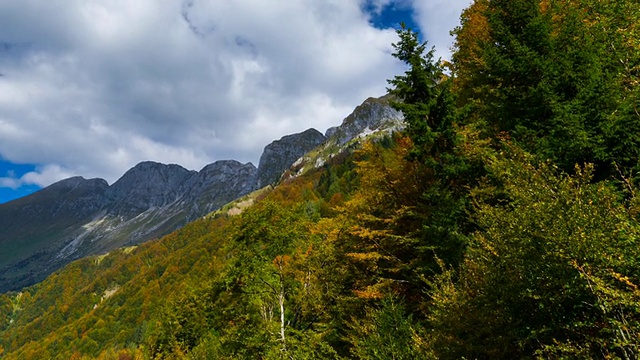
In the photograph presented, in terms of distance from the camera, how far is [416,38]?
69.9 feet

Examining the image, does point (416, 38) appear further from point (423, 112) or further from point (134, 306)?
point (134, 306)

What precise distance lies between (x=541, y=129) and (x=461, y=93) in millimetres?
12653

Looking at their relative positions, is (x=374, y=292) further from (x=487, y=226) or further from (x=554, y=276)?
(x=554, y=276)

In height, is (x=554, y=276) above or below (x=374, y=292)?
above

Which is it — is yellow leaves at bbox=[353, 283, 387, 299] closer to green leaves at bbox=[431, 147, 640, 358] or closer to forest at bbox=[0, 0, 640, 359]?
forest at bbox=[0, 0, 640, 359]

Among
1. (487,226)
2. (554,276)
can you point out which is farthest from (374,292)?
(554,276)

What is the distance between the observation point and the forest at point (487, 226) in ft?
25.2

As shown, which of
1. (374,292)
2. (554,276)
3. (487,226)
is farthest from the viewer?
(374,292)

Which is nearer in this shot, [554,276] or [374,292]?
[554,276]

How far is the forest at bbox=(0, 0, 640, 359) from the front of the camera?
7676 mm

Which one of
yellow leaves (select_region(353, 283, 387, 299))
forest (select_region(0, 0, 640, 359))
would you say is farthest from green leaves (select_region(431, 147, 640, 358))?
yellow leaves (select_region(353, 283, 387, 299))

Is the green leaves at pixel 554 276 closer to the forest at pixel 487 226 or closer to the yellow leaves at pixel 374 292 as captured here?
the forest at pixel 487 226

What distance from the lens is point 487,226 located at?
11.4 m

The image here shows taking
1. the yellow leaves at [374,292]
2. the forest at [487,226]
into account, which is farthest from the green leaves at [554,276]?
the yellow leaves at [374,292]
